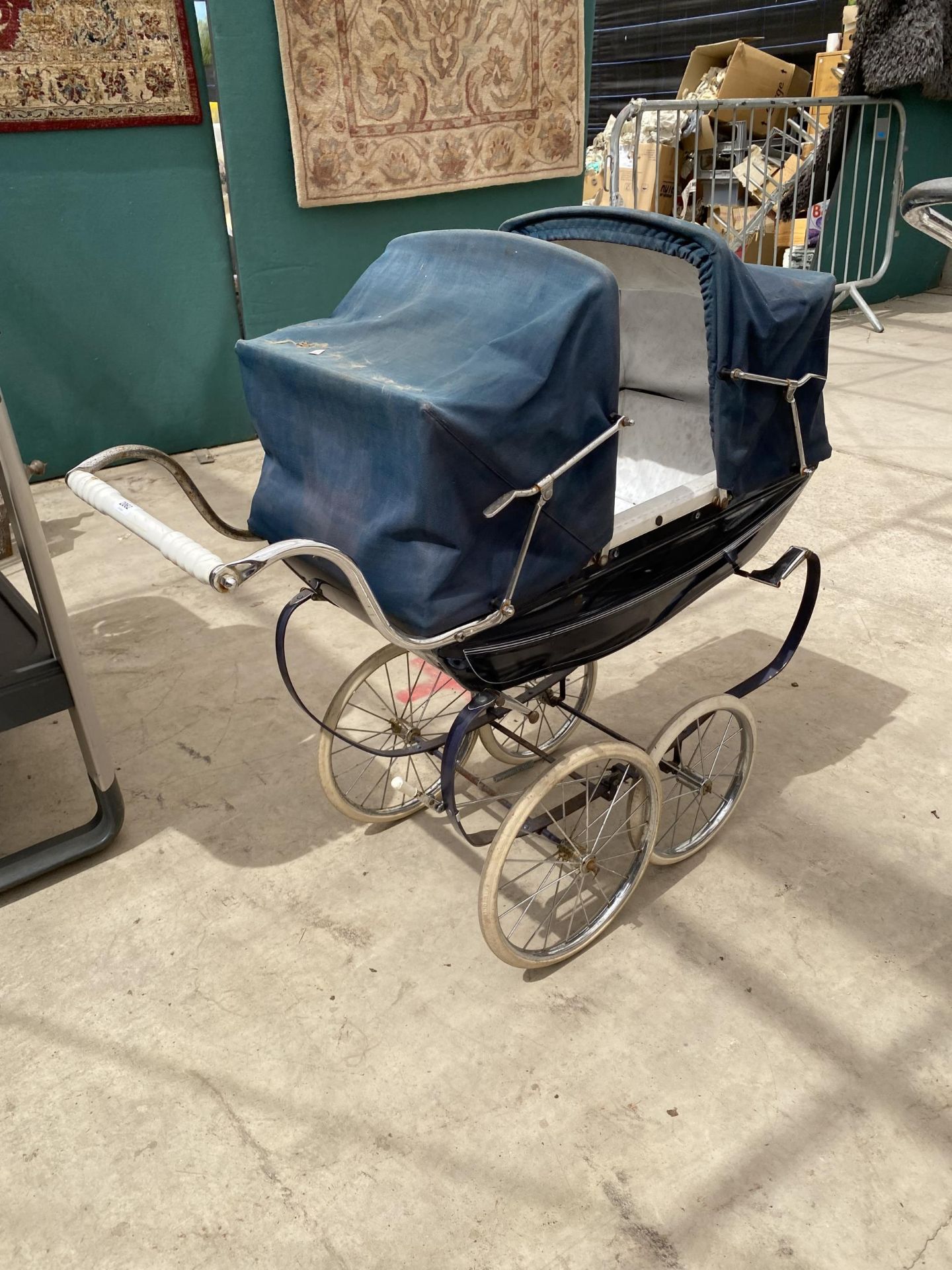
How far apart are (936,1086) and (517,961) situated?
81 cm

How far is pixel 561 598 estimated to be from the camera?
2080 mm

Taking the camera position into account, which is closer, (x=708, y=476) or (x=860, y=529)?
(x=708, y=476)

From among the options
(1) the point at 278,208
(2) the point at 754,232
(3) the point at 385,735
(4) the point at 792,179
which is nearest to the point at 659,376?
(3) the point at 385,735

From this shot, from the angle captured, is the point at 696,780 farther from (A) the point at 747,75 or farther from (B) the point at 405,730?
(A) the point at 747,75

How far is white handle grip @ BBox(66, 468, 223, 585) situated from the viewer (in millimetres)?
1648

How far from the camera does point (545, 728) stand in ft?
9.70

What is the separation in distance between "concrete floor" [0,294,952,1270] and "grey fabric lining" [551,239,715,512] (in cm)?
73

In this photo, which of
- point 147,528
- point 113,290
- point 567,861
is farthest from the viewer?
point 113,290

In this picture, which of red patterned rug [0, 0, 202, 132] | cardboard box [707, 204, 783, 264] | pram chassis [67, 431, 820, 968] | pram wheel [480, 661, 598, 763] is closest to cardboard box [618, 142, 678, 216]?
cardboard box [707, 204, 783, 264]

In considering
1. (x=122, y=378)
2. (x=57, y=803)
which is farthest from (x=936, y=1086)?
(x=122, y=378)

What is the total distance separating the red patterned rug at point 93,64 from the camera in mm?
4320

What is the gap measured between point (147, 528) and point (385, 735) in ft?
A: 4.28

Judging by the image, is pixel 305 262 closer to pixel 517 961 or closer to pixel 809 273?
pixel 809 273

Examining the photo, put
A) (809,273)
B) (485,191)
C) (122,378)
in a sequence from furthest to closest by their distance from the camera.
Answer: (485,191) → (122,378) → (809,273)
